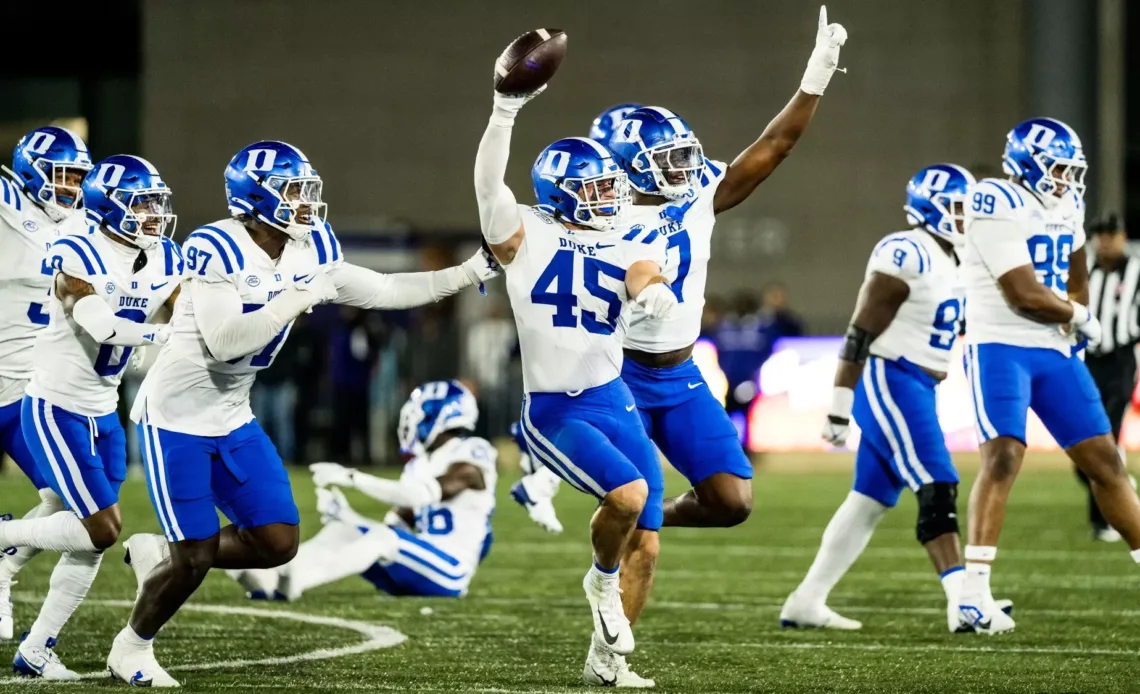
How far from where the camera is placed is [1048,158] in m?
6.63

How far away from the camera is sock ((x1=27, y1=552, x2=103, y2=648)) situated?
543 centimetres

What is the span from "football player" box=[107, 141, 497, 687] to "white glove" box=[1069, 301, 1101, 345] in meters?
2.45

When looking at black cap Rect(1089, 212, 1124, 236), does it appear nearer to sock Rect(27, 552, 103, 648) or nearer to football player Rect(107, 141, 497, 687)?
football player Rect(107, 141, 497, 687)

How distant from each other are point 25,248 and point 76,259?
1078 millimetres

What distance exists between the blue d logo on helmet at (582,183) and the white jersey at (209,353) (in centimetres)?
80

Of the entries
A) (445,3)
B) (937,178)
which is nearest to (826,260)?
(445,3)

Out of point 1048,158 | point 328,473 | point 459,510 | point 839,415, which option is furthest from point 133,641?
point 1048,158

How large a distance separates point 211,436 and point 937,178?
317cm

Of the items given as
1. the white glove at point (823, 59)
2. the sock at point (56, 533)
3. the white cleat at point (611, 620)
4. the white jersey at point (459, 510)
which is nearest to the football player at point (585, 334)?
the white cleat at point (611, 620)

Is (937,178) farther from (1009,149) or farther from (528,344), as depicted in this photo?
(528,344)

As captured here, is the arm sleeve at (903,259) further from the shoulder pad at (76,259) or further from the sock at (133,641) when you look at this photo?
the sock at (133,641)

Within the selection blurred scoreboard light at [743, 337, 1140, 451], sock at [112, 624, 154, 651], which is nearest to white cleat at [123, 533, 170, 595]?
sock at [112, 624, 154, 651]

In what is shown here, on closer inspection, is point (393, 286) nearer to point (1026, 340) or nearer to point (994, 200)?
point (994, 200)

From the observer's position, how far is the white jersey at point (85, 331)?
5387 millimetres
